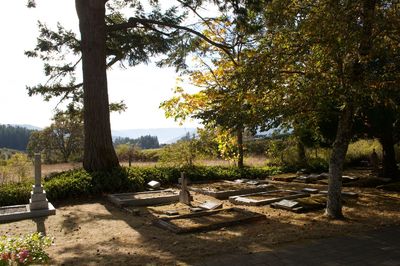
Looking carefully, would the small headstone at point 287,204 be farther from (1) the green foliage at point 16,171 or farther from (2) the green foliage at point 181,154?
(1) the green foliage at point 16,171

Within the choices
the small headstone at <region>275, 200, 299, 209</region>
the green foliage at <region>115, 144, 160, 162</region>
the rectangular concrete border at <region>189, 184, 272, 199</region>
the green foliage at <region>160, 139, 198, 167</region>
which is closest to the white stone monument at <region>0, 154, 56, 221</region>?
the rectangular concrete border at <region>189, 184, 272, 199</region>

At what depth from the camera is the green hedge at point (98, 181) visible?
11180 millimetres

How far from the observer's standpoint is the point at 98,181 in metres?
12.7

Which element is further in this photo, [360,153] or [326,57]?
[360,153]

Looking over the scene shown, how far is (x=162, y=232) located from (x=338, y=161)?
4.12 metres

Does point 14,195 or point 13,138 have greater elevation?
point 13,138

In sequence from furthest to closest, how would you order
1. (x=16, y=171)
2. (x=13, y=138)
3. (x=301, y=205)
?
(x=13, y=138) < (x=16, y=171) < (x=301, y=205)

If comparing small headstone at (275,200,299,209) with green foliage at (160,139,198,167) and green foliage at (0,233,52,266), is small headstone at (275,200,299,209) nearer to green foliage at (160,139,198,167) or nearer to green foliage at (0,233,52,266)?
green foliage at (0,233,52,266)

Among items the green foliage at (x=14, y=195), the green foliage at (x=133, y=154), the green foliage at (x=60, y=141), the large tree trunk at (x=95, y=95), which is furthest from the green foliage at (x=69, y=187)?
the green foliage at (x=60, y=141)

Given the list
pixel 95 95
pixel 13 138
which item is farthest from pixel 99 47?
pixel 13 138

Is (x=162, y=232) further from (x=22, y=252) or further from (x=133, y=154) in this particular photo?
(x=133, y=154)

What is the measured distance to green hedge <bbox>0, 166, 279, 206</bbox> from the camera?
440 inches

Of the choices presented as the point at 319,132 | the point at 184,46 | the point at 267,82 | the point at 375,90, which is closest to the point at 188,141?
the point at 184,46

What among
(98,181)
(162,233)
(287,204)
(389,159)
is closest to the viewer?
(162,233)
